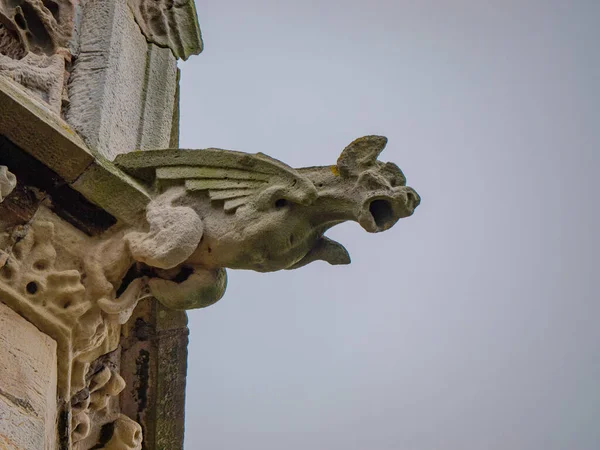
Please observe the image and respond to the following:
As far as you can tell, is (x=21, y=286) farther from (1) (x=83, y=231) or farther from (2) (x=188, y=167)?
(2) (x=188, y=167)

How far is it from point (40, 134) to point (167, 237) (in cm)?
64

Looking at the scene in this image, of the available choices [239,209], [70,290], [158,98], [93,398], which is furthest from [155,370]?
[158,98]

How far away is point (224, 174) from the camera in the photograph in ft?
16.8

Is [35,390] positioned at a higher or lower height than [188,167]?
lower

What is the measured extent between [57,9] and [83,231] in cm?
150

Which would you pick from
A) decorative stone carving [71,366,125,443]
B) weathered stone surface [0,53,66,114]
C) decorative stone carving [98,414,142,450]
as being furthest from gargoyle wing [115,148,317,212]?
decorative stone carving [98,414,142,450]

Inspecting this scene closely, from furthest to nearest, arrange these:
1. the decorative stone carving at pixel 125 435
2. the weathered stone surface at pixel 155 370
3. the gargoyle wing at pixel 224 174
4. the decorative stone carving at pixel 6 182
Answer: the weathered stone surface at pixel 155 370 < the decorative stone carving at pixel 125 435 < the gargoyle wing at pixel 224 174 < the decorative stone carving at pixel 6 182

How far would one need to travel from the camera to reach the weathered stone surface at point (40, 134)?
477 centimetres

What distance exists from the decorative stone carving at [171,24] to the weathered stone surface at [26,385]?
7.56 feet

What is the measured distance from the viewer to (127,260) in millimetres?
5012

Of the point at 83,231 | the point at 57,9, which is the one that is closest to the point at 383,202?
the point at 83,231

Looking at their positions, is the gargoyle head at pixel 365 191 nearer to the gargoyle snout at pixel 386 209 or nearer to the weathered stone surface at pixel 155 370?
the gargoyle snout at pixel 386 209

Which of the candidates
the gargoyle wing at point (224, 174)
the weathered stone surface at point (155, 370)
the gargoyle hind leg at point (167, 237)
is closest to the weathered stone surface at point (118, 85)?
the gargoyle wing at point (224, 174)

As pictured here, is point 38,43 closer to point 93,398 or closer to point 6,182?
point 6,182
